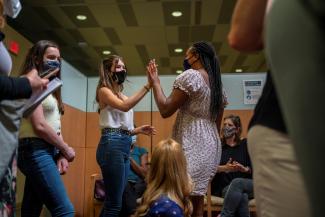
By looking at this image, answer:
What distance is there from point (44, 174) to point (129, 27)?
3.57 m

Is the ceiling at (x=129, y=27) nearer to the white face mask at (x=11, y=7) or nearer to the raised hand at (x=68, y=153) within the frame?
the raised hand at (x=68, y=153)

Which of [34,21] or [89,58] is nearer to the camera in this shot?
[34,21]

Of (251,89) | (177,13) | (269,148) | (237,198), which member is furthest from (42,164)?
(177,13)

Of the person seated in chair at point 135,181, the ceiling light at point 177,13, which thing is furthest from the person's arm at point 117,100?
the ceiling light at point 177,13

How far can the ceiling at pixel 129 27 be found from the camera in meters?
4.24

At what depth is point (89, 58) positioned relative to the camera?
6.16 metres

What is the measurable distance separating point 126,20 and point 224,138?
210 centimetres

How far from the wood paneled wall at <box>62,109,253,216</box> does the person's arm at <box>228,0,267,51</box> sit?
328cm

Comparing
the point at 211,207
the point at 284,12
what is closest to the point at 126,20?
the point at 211,207

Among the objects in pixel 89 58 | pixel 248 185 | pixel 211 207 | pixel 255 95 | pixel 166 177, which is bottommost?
pixel 211 207

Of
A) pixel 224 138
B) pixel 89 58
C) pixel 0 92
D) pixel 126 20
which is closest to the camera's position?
pixel 0 92

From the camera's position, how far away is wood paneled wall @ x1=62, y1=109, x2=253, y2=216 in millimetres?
4004

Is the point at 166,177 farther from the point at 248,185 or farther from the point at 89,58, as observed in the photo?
the point at 89,58

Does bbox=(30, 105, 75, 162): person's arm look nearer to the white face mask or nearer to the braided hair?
the white face mask
